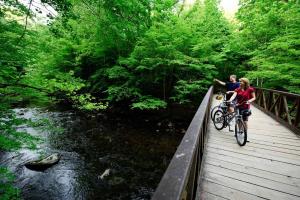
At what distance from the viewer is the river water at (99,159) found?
7020mm

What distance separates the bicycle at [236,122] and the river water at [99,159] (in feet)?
11.4

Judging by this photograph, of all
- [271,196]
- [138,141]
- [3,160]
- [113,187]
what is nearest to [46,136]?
[3,160]

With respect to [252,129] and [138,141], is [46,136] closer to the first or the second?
[138,141]

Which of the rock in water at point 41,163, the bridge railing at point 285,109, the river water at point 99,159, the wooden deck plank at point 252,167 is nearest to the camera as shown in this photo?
the wooden deck plank at point 252,167

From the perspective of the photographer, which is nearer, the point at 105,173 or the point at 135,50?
the point at 105,173

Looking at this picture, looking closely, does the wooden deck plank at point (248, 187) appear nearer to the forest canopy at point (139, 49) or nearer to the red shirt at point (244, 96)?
the red shirt at point (244, 96)

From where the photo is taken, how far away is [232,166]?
3.63 meters

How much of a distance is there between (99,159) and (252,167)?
7008 mm

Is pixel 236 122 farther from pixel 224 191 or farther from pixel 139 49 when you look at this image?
pixel 139 49

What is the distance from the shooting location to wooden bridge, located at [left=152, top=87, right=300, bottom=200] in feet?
4.86

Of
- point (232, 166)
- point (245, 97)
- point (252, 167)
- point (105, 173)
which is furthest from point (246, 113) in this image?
point (105, 173)

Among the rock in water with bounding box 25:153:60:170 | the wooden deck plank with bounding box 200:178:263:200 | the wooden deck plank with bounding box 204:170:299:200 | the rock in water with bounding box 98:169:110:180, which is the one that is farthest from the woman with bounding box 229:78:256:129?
the rock in water with bounding box 25:153:60:170

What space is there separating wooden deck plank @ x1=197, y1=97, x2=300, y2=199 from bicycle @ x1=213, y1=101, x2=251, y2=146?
7.7 inches

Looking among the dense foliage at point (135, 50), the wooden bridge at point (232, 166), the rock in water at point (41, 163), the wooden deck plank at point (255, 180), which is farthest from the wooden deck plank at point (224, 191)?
the rock in water at point (41, 163)
